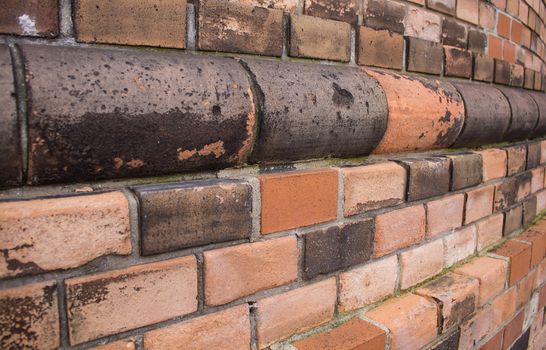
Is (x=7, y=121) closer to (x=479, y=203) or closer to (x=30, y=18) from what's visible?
(x=30, y=18)

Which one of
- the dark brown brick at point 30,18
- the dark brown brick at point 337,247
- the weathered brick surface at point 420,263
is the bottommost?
the weathered brick surface at point 420,263

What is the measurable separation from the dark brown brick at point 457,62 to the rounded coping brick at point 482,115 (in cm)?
5

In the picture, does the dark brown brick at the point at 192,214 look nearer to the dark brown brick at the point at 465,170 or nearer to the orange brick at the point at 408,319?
the orange brick at the point at 408,319

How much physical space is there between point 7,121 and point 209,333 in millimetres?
454

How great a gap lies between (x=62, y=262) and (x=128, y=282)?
0.10 metres

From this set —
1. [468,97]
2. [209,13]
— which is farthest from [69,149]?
[468,97]

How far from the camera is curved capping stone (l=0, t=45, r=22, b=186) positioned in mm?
474

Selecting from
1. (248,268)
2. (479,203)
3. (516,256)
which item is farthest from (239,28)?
(516,256)

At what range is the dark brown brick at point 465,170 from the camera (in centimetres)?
117

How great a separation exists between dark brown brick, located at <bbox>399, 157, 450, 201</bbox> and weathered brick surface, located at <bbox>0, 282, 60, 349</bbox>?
0.82m

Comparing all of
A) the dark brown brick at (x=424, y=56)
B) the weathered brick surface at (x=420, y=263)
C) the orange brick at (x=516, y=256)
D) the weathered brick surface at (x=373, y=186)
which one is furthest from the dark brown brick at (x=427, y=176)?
the orange brick at (x=516, y=256)

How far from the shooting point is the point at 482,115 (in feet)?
3.96

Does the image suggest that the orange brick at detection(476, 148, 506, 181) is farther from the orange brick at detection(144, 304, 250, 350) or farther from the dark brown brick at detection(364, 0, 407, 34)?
the orange brick at detection(144, 304, 250, 350)

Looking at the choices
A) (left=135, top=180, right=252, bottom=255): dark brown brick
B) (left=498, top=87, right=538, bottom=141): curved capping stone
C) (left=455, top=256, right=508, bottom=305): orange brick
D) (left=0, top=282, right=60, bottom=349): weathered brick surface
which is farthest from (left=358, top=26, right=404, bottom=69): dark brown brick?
(left=0, top=282, right=60, bottom=349): weathered brick surface
